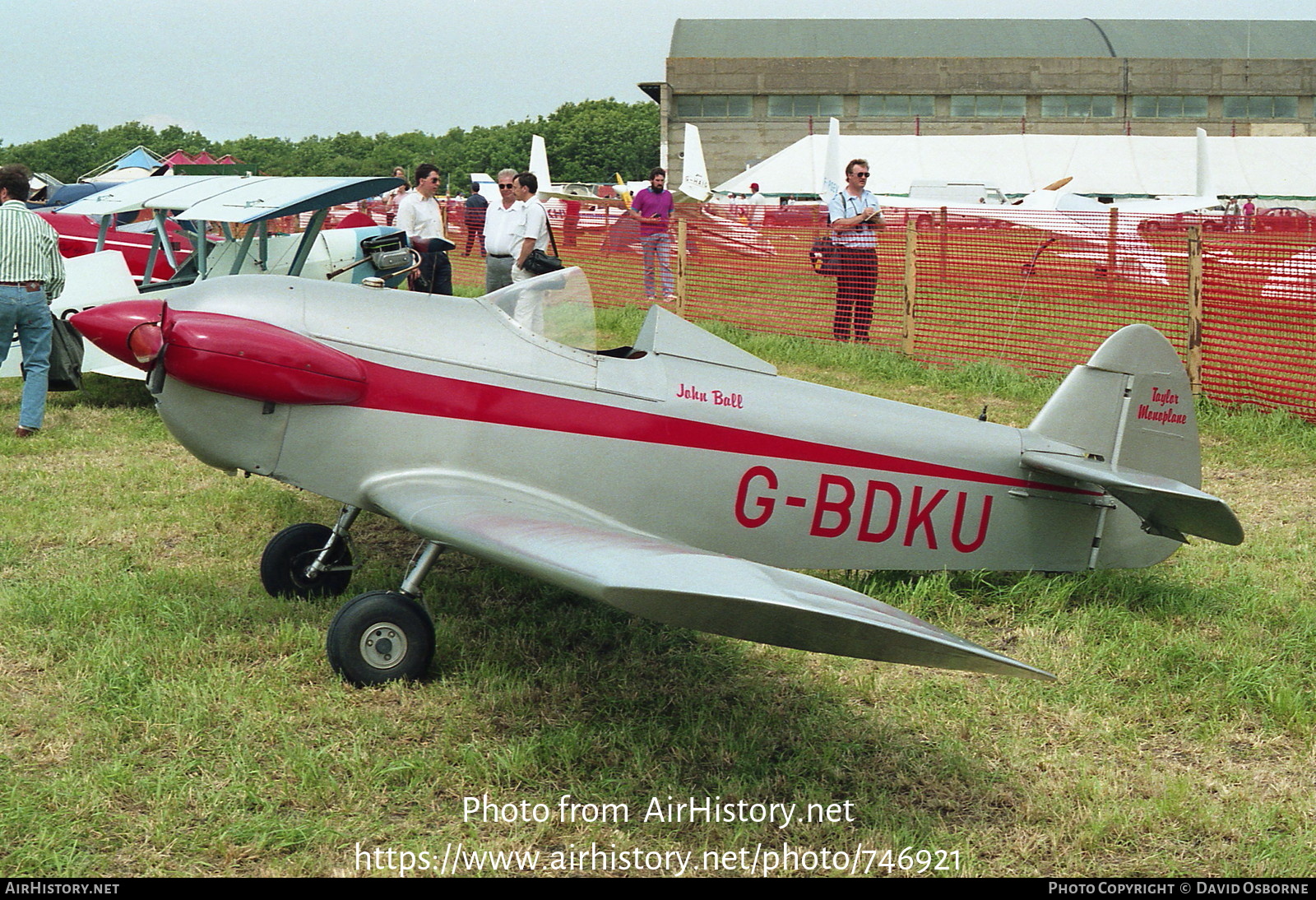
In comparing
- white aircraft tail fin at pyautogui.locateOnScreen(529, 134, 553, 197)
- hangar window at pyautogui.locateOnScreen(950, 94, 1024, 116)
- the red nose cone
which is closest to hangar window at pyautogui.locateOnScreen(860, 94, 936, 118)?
hangar window at pyautogui.locateOnScreen(950, 94, 1024, 116)

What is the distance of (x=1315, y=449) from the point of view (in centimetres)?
772

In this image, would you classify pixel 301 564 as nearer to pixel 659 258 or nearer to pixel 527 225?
pixel 527 225

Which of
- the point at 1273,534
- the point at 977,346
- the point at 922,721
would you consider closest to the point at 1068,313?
the point at 977,346

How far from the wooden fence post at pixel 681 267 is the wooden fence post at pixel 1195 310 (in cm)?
639

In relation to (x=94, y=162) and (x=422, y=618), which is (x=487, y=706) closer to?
(x=422, y=618)

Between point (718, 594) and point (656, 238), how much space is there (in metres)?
12.5

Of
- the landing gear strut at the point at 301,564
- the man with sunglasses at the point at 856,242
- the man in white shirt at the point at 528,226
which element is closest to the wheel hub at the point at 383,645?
the landing gear strut at the point at 301,564

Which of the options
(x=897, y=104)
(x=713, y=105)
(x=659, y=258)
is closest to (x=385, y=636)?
(x=659, y=258)

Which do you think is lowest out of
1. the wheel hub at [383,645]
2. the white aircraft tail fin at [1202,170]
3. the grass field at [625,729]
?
the grass field at [625,729]

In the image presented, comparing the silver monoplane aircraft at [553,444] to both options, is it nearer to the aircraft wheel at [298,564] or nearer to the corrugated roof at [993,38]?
the aircraft wheel at [298,564]

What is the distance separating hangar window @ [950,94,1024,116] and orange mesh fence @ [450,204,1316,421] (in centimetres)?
5397

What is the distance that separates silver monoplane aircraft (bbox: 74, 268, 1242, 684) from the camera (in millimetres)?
4156

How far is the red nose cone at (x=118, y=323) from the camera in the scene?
14.0ft

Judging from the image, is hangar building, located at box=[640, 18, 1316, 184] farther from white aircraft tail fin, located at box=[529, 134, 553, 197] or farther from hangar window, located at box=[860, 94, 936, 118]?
white aircraft tail fin, located at box=[529, 134, 553, 197]
